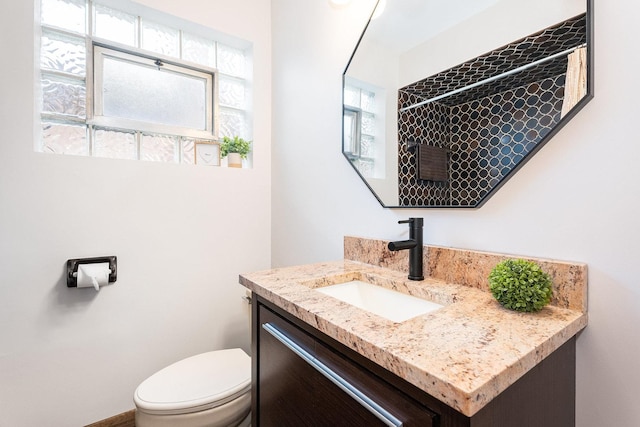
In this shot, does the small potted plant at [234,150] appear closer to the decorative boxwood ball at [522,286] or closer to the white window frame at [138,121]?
the white window frame at [138,121]

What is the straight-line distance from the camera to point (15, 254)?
1.32 metres

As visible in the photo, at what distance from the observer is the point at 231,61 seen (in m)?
2.03

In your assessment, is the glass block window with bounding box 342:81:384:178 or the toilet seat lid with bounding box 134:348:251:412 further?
the glass block window with bounding box 342:81:384:178

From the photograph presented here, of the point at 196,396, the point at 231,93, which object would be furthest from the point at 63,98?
the point at 196,396

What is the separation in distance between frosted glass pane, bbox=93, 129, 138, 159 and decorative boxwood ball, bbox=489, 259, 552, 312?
1.85 m

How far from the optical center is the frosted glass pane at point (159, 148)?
174cm

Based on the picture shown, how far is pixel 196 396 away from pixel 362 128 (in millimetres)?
1266

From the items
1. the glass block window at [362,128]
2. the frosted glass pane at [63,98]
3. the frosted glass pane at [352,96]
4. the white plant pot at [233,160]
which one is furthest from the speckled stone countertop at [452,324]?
the frosted glass pane at [63,98]

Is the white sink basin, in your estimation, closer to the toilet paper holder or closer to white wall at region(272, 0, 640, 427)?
white wall at region(272, 0, 640, 427)

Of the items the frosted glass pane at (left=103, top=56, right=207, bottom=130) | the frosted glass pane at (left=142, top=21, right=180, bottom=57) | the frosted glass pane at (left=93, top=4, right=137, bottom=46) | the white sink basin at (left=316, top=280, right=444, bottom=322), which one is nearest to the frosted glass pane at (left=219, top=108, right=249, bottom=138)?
the frosted glass pane at (left=103, top=56, right=207, bottom=130)

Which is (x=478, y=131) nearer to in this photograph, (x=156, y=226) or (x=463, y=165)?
(x=463, y=165)

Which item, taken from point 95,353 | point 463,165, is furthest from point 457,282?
point 95,353

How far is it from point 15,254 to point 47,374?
0.57m

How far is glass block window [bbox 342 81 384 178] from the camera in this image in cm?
126
